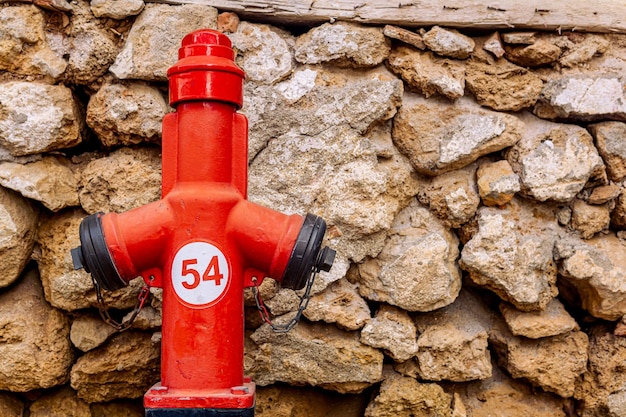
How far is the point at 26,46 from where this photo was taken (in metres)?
2.09

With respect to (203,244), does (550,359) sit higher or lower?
lower

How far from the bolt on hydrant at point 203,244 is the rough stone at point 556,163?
3.33 feet

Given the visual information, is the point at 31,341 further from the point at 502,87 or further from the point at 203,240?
the point at 502,87

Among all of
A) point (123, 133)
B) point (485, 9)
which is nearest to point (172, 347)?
point (123, 133)

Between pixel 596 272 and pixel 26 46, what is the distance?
2225mm

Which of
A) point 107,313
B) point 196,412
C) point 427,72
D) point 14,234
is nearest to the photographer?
point 196,412

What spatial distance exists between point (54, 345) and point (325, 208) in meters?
1.09

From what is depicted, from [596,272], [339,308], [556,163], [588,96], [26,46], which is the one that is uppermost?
[26,46]

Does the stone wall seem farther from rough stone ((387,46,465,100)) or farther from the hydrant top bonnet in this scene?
the hydrant top bonnet

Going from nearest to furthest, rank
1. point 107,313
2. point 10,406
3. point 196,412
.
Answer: point 196,412, point 107,313, point 10,406

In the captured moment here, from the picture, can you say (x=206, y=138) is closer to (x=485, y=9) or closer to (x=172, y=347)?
(x=172, y=347)

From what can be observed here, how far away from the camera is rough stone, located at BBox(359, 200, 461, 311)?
7.20 feet

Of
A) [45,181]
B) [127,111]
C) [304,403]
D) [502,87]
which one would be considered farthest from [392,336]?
[45,181]

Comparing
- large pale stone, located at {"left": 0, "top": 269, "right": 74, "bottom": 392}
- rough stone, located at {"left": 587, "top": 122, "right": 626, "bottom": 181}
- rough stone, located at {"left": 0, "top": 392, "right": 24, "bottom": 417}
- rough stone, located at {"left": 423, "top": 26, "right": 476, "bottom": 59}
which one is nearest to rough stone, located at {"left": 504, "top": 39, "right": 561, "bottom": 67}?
rough stone, located at {"left": 423, "top": 26, "right": 476, "bottom": 59}
